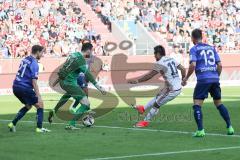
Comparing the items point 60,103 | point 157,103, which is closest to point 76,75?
point 60,103

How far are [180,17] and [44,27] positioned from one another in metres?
10.3

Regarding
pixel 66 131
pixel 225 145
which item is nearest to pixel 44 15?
pixel 66 131

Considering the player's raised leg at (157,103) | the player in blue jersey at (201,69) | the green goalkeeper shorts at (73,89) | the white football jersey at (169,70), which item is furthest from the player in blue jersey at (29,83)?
the player in blue jersey at (201,69)

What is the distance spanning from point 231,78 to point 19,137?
2933 centimetres

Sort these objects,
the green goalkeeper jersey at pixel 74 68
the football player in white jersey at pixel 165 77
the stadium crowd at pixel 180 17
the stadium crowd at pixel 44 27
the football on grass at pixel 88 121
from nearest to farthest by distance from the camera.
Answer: the green goalkeeper jersey at pixel 74 68
the football player in white jersey at pixel 165 77
the football on grass at pixel 88 121
the stadium crowd at pixel 44 27
the stadium crowd at pixel 180 17

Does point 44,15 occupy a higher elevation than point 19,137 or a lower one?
higher

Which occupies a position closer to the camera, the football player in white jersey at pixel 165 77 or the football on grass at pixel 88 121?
the football player in white jersey at pixel 165 77

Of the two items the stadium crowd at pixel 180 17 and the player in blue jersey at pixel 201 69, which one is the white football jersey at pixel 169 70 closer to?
the player in blue jersey at pixel 201 69

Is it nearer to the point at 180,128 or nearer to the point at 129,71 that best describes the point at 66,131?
the point at 180,128

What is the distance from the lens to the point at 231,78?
43.4 metres

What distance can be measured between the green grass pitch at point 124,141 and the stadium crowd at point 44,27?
18.6 metres

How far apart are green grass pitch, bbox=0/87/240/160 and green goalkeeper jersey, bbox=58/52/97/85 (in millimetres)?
1200

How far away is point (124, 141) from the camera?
14367 millimetres

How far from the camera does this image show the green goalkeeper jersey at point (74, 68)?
1694cm
